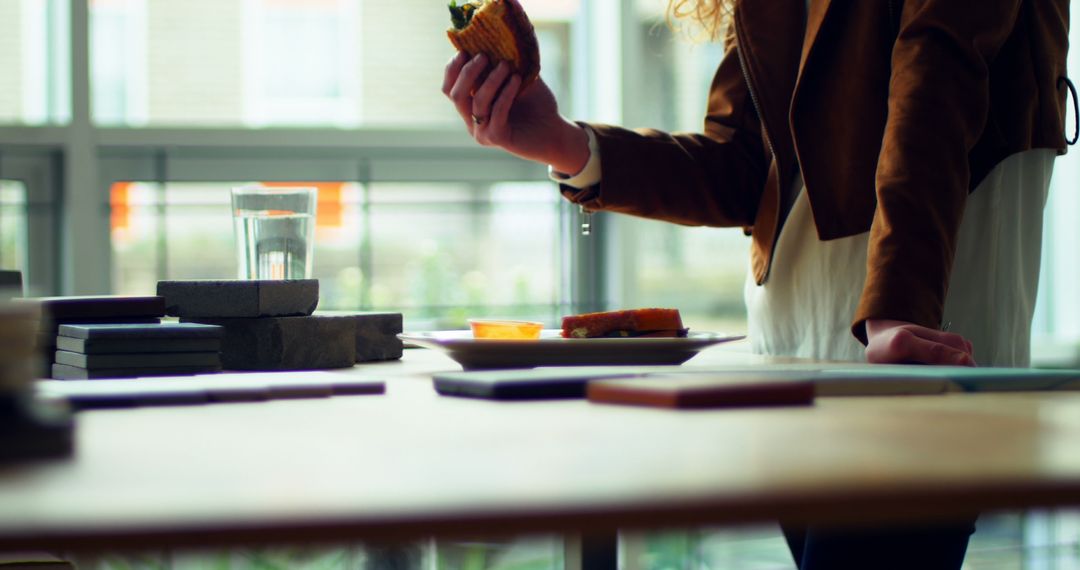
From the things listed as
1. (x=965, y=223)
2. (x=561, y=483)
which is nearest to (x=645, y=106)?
(x=965, y=223)

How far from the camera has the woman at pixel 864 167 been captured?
4.11 ft

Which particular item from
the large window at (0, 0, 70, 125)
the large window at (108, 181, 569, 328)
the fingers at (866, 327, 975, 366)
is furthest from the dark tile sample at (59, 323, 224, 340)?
the large window at (0, 0, 70, 125)

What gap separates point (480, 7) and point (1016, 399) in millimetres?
716

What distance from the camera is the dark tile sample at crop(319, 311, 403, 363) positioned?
1238 mm

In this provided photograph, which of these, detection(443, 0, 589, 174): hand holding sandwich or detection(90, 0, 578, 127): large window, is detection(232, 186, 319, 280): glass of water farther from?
detection(90, 0, 578, 127): large window

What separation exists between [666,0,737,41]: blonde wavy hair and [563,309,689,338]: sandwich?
82 cm

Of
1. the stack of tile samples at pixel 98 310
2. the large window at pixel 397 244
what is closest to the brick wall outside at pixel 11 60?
the large window at pixel 397 244

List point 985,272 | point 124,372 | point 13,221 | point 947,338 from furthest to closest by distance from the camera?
point 13,221 → point 985,272 → point 947,338 → point 124,372

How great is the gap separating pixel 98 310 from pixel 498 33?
1.66ft

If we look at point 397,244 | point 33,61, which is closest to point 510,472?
point 397,244

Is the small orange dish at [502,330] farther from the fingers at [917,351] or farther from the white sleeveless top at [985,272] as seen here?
the white sleeveless top at [985,272]

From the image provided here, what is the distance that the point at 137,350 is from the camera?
3.20ft

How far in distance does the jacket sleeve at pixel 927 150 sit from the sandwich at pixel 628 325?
22 centimetres

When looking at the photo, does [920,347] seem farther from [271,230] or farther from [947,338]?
[271,230]
